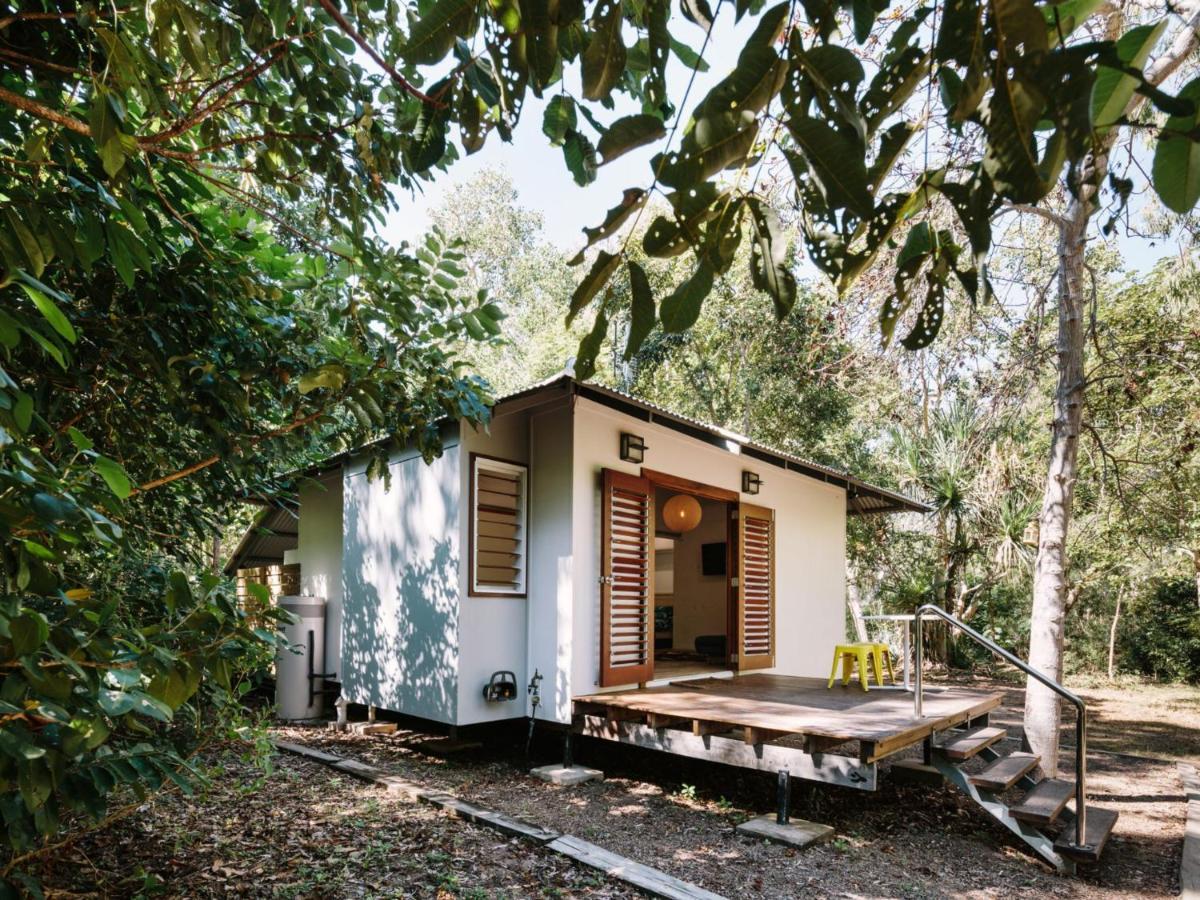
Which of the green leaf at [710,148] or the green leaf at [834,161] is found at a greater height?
the green leaf at [710,148]

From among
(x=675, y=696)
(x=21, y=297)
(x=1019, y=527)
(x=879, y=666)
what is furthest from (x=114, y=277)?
(x=1019, y=527)

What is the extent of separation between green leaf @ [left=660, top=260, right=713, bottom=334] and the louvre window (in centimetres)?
556

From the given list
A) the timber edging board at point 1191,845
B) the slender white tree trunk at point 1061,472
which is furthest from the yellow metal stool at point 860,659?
the timber edging board at point 1191,845

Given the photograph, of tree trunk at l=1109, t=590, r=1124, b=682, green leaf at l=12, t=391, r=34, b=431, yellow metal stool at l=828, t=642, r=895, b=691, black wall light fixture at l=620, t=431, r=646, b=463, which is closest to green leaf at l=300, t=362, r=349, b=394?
green leaf at l=12, t=391, r=34, b=431

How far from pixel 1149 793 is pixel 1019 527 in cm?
717

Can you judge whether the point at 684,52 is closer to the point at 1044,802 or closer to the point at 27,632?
the point at 27,632

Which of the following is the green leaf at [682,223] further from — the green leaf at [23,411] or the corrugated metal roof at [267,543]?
the corrugated metal roof at [267,543]

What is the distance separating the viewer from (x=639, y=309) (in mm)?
1037

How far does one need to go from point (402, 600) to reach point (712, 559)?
5.64 metres

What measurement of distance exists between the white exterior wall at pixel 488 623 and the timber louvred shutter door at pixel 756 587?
8.67 feet

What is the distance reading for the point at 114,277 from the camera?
292 centimetres

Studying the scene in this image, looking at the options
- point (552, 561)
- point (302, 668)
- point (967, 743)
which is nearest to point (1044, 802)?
point (967, 743)

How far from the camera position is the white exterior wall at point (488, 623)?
20.4 ft

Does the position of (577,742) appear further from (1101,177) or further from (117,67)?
(1101,177)
